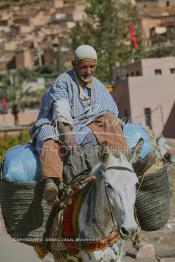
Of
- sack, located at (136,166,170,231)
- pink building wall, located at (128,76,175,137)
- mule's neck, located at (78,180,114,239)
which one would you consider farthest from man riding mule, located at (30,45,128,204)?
pink building wall, located at (128,76,175,137)

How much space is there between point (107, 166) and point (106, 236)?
24.3 inches

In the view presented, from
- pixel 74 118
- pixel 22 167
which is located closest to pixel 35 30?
pixel 74 118

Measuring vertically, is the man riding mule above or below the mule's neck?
above

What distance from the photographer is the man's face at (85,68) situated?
5688 mm

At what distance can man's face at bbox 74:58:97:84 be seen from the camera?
18.7 feet

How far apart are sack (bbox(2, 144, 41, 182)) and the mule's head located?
83cm

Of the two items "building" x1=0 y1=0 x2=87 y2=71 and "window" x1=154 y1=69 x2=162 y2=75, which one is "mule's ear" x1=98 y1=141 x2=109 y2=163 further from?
"building" x1=0 y1=0 x2=87 y2=71

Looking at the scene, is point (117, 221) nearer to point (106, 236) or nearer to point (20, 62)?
point (106, 236)

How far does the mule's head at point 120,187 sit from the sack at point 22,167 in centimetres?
83

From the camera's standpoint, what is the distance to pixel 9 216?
5.80m

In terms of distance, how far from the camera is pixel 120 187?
15.5ft

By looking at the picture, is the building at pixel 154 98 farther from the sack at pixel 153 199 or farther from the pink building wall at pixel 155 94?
the sack at pixel 153 199

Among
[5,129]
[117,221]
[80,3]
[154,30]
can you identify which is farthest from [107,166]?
[80,3]

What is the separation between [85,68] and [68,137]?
1.94ft
